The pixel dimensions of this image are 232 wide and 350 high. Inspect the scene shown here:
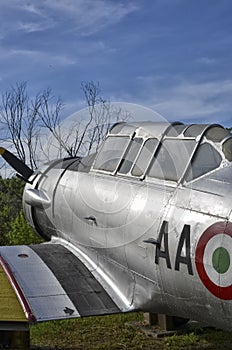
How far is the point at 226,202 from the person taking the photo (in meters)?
3.69

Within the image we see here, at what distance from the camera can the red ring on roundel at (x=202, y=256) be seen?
3.60m

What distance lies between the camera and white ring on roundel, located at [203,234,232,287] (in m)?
3.57

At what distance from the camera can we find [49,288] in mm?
5145


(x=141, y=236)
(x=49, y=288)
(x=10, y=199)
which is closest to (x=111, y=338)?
(x=49, y=288)

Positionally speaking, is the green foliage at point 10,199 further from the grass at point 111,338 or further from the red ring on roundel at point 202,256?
the red ring on roundel at point 202,256

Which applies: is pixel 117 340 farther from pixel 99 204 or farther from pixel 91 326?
pixel 99 204

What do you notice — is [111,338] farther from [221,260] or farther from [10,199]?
[10,199]

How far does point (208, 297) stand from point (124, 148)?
2371 mm

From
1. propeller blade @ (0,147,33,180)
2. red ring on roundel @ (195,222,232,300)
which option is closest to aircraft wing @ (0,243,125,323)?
red ring on roundel @ (195,222,232,300)

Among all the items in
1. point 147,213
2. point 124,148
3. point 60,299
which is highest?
point 124,148

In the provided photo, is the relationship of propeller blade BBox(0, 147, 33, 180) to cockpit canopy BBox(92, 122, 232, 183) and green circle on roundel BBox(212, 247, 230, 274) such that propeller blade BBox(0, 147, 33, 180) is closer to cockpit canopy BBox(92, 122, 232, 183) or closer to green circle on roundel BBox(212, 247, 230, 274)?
cockpit canopy BBox(92, 122, 232, 183)

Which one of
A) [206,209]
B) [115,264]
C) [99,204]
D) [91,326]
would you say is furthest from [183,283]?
[91,326]

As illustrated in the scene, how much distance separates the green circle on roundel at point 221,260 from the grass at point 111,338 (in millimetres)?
2787

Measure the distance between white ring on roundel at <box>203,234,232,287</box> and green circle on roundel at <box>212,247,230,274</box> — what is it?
22 mm
